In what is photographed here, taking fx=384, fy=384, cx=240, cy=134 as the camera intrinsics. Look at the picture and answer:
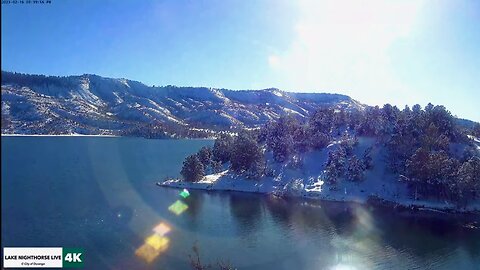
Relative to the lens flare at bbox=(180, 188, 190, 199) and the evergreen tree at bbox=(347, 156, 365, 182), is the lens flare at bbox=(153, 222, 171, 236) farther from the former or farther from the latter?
the evergreen tree at bbox=(347, 156, 365, 182)

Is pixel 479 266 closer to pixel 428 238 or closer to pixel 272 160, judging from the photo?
pixel 428 238

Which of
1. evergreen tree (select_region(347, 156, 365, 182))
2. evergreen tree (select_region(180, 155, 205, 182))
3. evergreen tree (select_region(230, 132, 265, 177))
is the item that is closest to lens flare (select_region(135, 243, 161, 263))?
evergreen tree (select_region(180, 155, 205, 182))

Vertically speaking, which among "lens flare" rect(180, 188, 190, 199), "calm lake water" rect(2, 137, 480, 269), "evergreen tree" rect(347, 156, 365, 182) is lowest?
"calm lake water" rect(2, 137, 480, 269)

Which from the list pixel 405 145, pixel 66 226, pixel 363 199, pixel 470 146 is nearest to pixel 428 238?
pixel 363 199

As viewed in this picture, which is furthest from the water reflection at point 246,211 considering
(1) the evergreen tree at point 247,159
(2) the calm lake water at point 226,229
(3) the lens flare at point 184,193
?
(1) the evergreen tree at point 247,159

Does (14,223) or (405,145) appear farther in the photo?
(405,145)

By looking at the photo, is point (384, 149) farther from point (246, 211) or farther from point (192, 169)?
point (192, 169)

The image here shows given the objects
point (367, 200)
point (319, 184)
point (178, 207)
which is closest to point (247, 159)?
point (319, 184)

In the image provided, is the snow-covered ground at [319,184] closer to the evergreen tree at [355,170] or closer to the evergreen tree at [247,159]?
the evergreen tree at [355,170]
